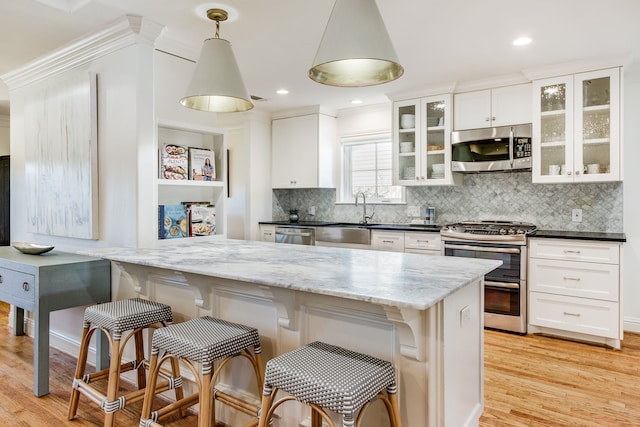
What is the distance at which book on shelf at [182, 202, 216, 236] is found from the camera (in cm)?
313

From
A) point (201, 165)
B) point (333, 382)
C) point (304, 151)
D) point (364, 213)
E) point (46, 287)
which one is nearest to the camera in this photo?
point (333, 382)

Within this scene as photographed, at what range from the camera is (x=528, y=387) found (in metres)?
2.63

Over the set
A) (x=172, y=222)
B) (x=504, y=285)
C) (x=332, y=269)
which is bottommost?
(x=504, y=285)

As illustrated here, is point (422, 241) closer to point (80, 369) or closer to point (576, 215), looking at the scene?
point (576, 215)

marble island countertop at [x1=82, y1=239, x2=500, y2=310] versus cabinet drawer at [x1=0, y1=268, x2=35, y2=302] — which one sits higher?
marble island countertop at [x1=82, y1=239, x2=500, y2=310]

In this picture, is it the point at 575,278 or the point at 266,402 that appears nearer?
the point at 266,402

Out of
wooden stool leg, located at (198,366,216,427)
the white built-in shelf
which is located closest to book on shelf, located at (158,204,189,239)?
the white built-in shelf

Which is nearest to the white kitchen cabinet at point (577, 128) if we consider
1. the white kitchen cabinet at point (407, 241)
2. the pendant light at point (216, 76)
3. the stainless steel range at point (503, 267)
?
the stainless steel range at point (503, 267)

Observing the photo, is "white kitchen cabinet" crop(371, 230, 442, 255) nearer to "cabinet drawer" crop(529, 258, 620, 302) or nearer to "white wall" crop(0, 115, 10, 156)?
"cabinet drawer" crop(529, 258, 620, 302)

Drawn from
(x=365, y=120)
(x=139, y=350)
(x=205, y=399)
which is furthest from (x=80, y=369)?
(x=365, y=120)

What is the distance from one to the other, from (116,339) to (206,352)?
26.6 inches

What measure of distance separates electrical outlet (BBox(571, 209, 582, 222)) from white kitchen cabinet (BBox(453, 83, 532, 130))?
98 centimetres

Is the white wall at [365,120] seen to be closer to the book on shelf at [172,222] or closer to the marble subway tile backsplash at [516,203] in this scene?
the marble subway tile backsplash at [516,203]

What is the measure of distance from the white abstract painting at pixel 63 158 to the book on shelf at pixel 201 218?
2.20ft
